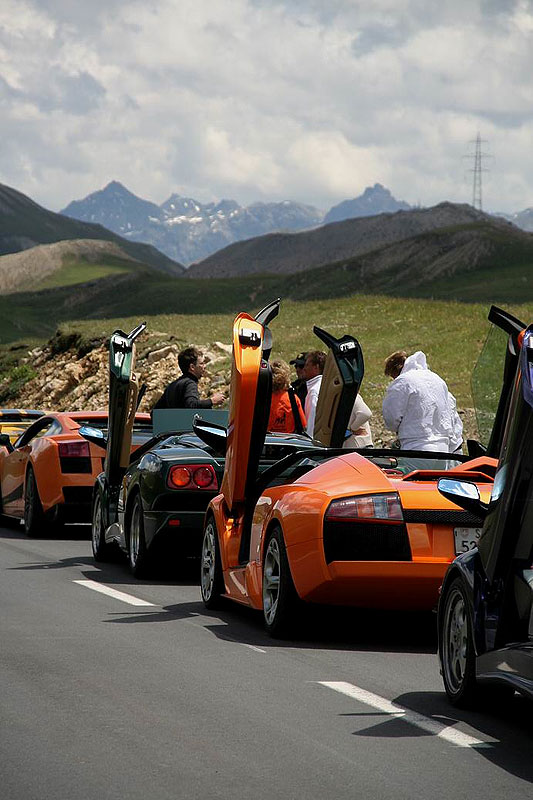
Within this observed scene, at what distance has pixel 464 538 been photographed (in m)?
8.62

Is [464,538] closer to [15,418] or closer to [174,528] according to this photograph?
[174,528]

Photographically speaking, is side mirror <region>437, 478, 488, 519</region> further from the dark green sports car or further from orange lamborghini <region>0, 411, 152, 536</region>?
orange lamborghini <region>0, 411, 152, 536</region>

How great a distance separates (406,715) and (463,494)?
103 cm

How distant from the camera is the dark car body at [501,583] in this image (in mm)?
6020

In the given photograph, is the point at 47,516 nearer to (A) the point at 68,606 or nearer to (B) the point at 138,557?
(B) the point at 138,557

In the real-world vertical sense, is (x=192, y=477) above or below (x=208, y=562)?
above

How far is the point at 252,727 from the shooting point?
21.0ft

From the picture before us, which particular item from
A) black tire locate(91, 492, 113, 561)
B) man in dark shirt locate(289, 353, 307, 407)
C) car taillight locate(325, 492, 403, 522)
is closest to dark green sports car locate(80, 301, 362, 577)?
black tire locate(91, 492, 113, 561)

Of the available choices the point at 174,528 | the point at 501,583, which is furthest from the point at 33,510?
the point at 501,583

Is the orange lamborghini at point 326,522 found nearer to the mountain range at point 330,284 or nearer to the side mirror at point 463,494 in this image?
the side mirror at point 463,494

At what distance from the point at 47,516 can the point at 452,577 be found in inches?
376

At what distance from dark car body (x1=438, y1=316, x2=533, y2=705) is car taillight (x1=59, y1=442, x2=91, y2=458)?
913 centimetres

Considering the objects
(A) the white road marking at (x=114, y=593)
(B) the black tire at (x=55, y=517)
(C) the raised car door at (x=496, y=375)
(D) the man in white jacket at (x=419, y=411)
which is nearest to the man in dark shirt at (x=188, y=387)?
(B) the black tire at (x=55, y=517)

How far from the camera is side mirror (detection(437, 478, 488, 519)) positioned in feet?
22.2
